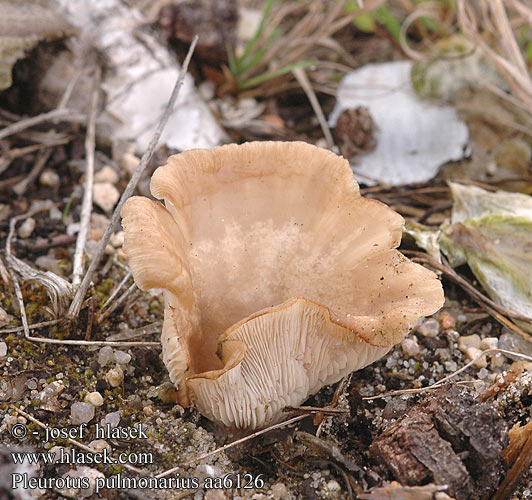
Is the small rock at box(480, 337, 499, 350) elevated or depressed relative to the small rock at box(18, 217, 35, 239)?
depressed

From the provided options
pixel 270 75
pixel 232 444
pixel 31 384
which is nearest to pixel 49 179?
pixel 31 384

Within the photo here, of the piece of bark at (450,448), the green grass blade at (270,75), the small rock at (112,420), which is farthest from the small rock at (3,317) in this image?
the green grass blade at (270,75)

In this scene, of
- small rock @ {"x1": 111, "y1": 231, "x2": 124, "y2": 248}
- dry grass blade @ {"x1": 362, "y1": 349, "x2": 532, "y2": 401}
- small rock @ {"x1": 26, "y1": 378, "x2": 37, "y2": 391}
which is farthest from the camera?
small rock @ {"x1": 111, "y1": 231, "x2": 124, "y2": 248}

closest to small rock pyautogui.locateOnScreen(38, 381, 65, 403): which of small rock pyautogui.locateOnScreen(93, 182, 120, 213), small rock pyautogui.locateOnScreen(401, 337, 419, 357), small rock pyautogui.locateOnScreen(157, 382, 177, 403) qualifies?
small rock pyautogui.locateOnScreen(157, 382, 177, 403)

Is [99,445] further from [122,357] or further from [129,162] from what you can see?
[129,162]

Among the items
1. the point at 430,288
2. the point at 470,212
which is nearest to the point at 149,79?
the point at 470,212

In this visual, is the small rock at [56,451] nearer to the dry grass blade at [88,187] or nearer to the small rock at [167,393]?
the small rock at [167,393]

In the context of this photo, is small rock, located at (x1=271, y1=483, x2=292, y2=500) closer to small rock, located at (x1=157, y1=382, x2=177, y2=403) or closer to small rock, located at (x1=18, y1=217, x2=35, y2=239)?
small rock, located at (x1=157, y1=382, x2=177, y2=403)
